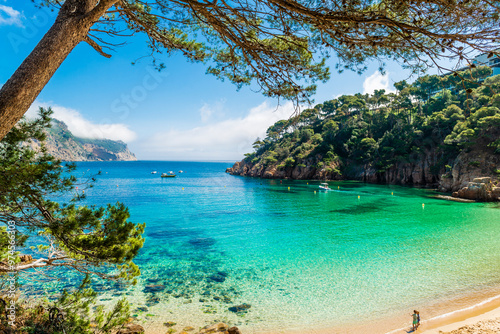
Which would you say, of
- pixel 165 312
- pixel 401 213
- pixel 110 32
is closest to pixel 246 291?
pixel 165 312

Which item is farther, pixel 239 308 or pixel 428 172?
pixel 428 172

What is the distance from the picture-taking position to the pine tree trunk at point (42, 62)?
239 centimetres

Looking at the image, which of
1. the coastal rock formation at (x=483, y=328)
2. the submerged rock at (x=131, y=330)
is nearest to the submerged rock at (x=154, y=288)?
the submerged rock at (x=131, y=330)

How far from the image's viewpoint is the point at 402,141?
42.3 meters

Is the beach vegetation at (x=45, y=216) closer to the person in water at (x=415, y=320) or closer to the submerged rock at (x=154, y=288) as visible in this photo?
the submerged rock at (x=154, y=288)

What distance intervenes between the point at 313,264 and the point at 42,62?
1078 centimetres

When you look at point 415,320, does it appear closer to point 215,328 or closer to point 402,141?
point 215,328

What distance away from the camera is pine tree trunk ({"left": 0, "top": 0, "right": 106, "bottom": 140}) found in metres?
2.39

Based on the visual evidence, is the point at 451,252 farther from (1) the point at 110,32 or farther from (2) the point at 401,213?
(1) the point at 110,32

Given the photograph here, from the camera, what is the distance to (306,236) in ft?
47.8

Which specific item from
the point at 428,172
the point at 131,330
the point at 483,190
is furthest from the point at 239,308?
the point at 428,172

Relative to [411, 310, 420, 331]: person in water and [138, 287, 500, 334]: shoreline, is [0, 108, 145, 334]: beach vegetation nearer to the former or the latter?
[138, 287, 500, 334]: shoreline

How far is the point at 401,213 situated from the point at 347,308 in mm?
16829

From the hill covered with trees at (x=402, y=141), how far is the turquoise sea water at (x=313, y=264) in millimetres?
13577
